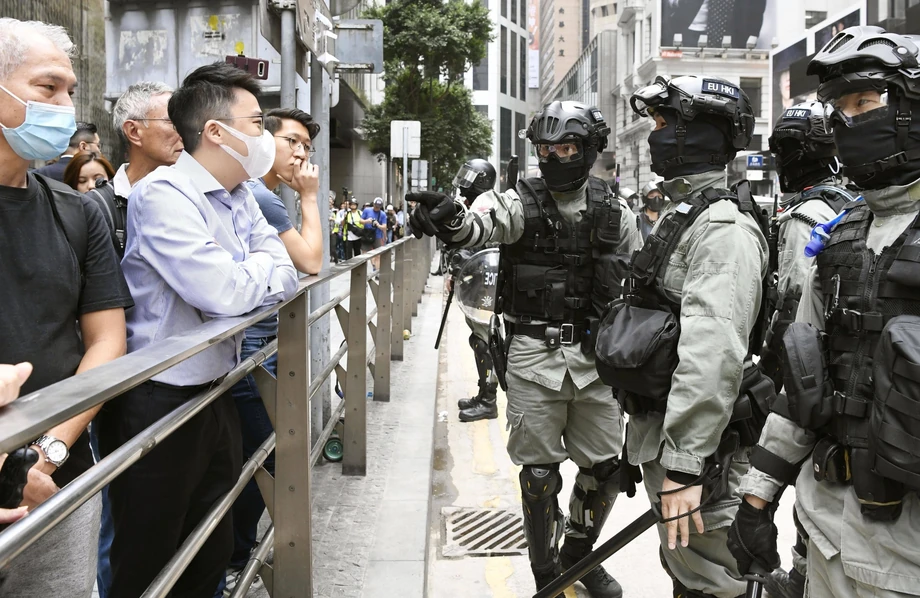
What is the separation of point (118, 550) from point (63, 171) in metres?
2.30

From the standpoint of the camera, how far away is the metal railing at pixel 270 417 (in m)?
1.10

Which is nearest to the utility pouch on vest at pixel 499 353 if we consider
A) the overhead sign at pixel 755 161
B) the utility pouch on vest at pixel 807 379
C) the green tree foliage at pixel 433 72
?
the utility pouch on vest at pixel 807 379

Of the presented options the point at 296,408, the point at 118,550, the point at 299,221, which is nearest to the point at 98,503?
the point at 118,550

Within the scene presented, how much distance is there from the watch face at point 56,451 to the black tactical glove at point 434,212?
1946 mm

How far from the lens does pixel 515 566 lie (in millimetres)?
4004

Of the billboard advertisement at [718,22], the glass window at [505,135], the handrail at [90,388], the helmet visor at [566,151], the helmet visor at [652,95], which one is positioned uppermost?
the billboard advertisement at [718,22]

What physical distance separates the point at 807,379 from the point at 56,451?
1.73m

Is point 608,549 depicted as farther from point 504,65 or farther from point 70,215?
point 504,65

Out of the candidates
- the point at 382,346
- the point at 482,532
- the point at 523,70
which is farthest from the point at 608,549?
the point at 523,70

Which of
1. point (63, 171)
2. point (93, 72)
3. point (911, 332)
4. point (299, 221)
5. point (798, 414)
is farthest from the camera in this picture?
point (93, 72)

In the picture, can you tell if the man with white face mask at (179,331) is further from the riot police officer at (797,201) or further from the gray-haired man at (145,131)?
the riot police officer at (797,201)

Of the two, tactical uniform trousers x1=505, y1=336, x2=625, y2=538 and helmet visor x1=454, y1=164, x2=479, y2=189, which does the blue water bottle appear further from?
helmet visor x1=454, y1=164, x2=479, y2=189

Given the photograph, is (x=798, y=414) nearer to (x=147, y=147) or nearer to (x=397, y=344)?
(x=147, y=147)

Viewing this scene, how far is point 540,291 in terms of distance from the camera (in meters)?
3.71
